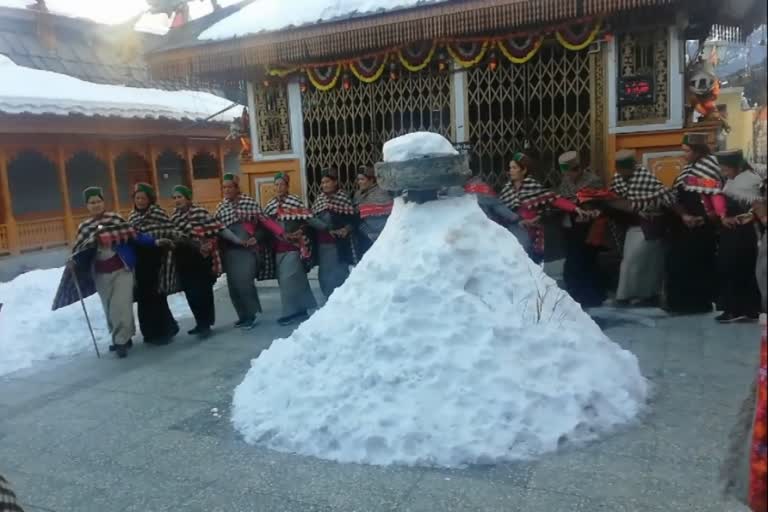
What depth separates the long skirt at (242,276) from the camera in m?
7.36

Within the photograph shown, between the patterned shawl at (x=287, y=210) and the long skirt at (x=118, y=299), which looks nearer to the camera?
the long skirt at (x=118, y=299)

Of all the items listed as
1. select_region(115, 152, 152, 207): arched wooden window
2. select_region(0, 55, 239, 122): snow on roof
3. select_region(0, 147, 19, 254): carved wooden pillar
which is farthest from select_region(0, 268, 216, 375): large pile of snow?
select_region(115, 152, 152, 207): arched wooden window

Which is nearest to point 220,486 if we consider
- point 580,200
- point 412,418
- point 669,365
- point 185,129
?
point 412,418

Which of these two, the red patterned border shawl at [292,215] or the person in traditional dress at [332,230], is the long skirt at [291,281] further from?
the person in traditional dress at [332,230]

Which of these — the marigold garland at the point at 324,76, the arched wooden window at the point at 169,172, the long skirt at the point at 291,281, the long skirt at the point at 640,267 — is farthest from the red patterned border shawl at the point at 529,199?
the arched wooden window at the point at 169,172

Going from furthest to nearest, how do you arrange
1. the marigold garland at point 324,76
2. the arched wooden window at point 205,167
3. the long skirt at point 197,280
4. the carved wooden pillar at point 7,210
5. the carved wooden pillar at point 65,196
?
the arched wooden window at point 205,167
the carved wooden pillar at point 65,196
the carved wooden pillar at point 7,210
the marigold garland at point 324,76
the long skirt at point 197,280

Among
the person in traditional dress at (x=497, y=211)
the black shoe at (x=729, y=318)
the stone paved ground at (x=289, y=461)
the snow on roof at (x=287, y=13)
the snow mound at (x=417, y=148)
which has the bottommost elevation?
the stone paved ground at (x=289, y=461)

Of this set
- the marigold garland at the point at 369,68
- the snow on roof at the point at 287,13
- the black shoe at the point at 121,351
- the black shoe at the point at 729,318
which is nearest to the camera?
the black shoe at the point at 729,318

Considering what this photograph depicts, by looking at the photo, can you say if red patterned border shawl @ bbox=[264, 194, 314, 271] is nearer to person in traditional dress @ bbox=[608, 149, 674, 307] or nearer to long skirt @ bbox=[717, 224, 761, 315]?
person in traditional dress @ bbox=[608, 149, 674, 307]

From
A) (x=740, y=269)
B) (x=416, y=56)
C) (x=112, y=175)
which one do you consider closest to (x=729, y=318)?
(x=740, y=269)

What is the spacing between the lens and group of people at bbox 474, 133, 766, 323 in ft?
20.3

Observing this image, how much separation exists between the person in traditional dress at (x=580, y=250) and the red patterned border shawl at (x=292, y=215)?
9.60ft

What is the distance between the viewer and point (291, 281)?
742 cm

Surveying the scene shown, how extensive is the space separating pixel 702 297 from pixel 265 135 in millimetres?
6566
